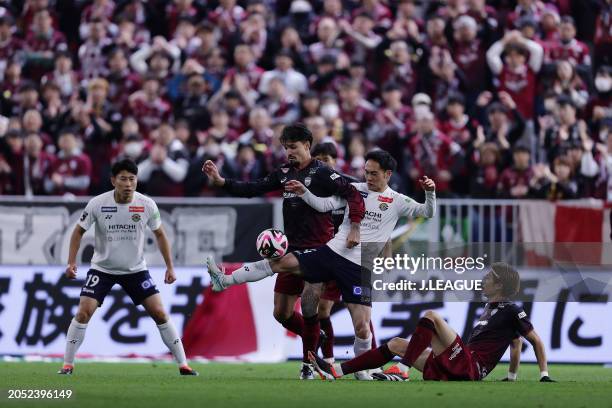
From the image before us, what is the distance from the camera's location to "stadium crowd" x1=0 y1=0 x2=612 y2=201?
68.5ft

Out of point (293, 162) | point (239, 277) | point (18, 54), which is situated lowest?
point (239, 277)

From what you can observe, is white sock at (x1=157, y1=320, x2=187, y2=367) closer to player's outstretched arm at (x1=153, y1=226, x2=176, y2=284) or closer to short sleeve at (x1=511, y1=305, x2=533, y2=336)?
player's outstretched arm at (x1=153, y1=226, x2=176, y2=284)

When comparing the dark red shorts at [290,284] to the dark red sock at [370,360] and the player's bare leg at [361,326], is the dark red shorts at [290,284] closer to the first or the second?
the player's bare leg at [361,326]

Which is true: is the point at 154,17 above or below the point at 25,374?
above

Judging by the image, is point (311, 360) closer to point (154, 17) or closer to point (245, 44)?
point (245, 44)

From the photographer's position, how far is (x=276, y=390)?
39.2 feet

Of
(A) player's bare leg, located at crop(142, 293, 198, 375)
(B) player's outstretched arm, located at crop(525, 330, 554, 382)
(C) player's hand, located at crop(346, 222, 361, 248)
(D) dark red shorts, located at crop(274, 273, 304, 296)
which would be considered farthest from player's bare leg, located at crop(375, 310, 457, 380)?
(A) player's bare leg, located at crop(142, 293, 198, 375)

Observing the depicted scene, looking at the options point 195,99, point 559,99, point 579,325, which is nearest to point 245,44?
point 195,99

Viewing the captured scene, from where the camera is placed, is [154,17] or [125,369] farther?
[154,17]

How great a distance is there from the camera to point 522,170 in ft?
67.1

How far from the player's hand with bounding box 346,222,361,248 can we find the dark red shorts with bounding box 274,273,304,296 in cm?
87

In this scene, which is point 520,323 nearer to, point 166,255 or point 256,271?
point 256,271

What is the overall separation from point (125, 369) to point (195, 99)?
26.1 ft

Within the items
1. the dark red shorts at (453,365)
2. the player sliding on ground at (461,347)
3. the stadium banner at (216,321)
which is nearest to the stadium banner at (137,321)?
the stadium banner at (216,321)
